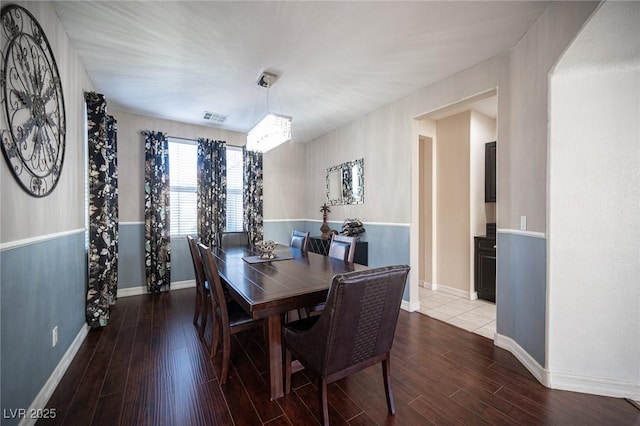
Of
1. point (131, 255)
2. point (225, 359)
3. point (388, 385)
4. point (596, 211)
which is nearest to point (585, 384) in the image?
point (596, 211)

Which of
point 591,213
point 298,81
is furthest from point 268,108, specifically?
point 591,213

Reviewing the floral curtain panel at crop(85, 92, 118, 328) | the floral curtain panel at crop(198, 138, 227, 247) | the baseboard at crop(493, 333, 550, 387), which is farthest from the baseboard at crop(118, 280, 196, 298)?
the baseboard at crop(493, 333, 550, 387)

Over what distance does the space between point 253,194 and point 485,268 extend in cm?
383

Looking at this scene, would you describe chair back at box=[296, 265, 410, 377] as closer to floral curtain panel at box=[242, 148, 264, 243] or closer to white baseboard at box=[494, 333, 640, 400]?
white baseboard at box=[494, 333, 640, 400]

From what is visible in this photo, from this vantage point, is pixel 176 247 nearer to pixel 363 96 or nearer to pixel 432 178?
pixel 363 96

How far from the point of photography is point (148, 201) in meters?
3.80

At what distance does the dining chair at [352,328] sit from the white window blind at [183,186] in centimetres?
342

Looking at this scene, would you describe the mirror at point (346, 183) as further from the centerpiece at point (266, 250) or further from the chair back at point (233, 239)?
the centerpiece at point (266, 250)

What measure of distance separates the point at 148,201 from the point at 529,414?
15.2 ft

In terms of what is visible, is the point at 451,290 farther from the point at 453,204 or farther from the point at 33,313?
the point at 33,313

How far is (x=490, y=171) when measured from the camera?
143 inches

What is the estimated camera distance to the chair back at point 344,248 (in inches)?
94.8

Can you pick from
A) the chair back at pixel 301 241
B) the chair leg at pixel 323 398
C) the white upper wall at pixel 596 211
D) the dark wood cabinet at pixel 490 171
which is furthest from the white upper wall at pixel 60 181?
the dark wood cabinet at pixel 490 171

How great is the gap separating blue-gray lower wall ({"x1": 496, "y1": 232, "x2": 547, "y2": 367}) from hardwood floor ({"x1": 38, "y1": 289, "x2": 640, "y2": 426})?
0.70 feet
